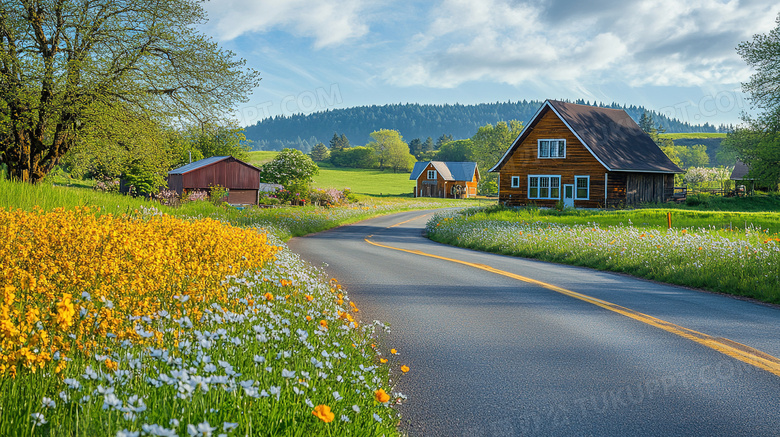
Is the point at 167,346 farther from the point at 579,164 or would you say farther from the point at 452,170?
the point at 452,170

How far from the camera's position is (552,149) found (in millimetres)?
36844

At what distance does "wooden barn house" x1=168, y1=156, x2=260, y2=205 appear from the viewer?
167 feet

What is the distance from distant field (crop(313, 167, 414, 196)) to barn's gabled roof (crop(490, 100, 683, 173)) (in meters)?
51.0

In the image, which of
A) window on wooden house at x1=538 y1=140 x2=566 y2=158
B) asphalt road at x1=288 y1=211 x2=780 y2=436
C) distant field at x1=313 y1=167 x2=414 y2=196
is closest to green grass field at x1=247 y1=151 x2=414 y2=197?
distant field at x1=313 y1=167 x2=414 y2=196

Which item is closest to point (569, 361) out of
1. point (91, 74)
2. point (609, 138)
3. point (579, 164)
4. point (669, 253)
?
point (669, 253)

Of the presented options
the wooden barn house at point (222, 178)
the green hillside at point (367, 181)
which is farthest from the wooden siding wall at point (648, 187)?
the green hillside at point (367, 181)

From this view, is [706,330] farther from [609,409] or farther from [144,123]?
[144,123]

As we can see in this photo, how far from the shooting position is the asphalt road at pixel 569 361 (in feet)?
12.7

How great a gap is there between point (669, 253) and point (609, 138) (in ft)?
92.0

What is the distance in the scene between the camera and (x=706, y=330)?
6.38 m

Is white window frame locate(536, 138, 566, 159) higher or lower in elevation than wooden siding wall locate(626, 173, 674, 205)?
higher

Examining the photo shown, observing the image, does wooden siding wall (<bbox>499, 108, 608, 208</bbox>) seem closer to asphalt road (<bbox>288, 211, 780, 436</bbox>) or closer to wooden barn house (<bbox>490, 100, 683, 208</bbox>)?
wooden barn house (<bbox>490, 100, 683, 208</bbox>)

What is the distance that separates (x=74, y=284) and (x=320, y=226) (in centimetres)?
2297

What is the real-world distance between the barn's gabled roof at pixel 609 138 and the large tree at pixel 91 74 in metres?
24.4
